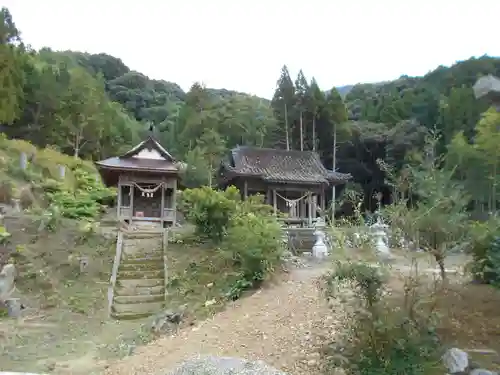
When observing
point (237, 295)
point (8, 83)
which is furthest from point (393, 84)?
point (237, 295)

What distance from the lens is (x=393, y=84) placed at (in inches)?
2227

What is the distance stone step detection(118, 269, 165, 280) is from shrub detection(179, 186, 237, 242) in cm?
234

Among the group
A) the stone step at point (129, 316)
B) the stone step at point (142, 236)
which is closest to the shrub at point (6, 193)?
the stone step at point (142, 236)

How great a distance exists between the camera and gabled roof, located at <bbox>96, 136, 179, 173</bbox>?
2180 centimetres

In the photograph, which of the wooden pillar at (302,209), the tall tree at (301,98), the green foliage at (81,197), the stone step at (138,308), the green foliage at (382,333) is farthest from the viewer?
the tall tree at (301,98)

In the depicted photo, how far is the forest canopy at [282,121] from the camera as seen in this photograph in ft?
94.8

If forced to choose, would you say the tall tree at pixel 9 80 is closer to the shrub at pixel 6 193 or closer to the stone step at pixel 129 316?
the shrub at pixel 6 193

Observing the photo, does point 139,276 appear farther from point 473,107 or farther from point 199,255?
point 473,107

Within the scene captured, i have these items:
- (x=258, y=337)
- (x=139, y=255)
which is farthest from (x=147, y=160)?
(x=258, y=337)

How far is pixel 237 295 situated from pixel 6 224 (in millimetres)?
10684

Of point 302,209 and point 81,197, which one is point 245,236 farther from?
point 81,197

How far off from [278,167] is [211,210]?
10853 mm

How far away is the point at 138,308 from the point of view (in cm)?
1205

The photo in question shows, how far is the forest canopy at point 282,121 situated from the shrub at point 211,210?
51.3 feet
